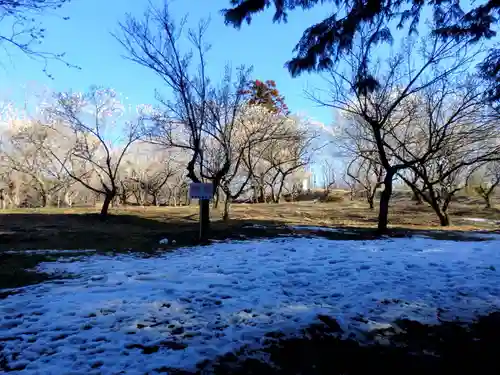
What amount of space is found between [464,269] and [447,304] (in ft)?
5.35

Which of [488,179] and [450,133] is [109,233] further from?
[488,179]

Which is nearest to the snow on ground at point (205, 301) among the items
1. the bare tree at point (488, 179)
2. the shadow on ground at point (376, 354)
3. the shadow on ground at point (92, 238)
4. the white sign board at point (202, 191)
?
the shadow on ground at point (376, 354)

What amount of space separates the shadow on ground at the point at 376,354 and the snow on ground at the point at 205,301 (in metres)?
0.17

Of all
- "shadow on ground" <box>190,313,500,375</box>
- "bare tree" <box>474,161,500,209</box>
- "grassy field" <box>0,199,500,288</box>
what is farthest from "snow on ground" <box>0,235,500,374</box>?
"bare tree" <box>474,161,500,209</box>

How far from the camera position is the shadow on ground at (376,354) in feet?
8.37

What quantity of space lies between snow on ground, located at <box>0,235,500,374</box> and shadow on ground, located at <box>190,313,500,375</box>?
0.54 ft

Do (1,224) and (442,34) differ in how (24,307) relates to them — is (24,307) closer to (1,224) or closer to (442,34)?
(442,34)

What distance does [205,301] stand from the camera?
12.3 ft

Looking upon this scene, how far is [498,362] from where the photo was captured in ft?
8.82

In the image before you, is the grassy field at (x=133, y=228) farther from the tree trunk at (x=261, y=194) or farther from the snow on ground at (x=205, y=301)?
the tree trunk at (x=261, y=194)

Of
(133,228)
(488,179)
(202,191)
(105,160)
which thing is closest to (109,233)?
(133,228)

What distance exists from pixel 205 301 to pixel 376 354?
5.64ft

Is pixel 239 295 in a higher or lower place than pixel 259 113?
lower

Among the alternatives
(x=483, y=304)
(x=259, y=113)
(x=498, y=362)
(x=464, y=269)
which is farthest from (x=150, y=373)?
(x=259, y=113)
